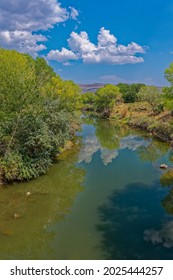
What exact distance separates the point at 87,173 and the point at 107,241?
17.0 meters

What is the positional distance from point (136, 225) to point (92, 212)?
4.05 meters

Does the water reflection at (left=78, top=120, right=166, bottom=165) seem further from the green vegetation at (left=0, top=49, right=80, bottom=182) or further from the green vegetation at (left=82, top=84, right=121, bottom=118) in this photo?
the green vegetation at (left=82, top=84, right=121, bottom=118)

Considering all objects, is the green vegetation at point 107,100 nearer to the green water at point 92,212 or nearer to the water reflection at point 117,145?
the water reflection at point 117,145

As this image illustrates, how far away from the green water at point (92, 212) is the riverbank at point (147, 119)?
50.7 ft

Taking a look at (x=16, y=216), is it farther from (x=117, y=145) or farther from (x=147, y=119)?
(x=147, y=119)

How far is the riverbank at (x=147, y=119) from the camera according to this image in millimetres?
58812

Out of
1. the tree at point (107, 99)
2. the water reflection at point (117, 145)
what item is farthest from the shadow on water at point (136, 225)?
the tree at point (107, 99)

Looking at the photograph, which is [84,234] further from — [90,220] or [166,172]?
[166,172]

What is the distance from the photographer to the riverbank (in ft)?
193

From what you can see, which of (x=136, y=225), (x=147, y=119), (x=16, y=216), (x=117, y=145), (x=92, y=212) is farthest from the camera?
(x=147, y=119)

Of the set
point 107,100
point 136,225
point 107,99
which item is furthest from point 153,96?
point 136,225

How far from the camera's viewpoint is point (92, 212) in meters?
26.0

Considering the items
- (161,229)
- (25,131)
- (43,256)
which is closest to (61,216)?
(43,256)

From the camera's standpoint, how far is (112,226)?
23406mm
